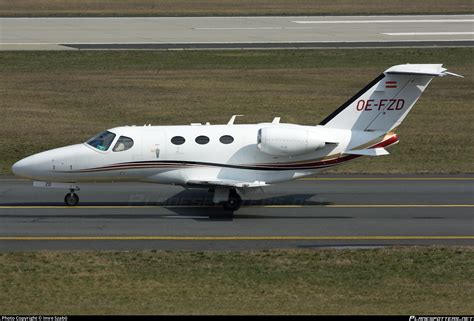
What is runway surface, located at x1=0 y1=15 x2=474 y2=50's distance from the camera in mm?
64188

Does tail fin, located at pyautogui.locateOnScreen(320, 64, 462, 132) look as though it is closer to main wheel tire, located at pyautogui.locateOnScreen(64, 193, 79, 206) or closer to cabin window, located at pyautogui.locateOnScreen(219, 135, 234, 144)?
cabin window, located at pyautogui.locateOnScreen(219, 135, 234, 144)

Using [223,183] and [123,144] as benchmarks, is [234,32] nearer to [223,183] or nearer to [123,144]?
[123,144]

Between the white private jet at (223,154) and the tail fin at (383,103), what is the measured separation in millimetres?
→ 31

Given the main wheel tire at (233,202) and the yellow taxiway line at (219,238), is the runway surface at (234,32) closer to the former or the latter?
the main wheel tire at (233,202)

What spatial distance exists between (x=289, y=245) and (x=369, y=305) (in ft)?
18.0

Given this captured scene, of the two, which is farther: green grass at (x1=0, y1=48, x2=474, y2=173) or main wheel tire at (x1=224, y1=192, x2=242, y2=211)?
green grass at (x1=0, y1=48, x2=474, y2=173)

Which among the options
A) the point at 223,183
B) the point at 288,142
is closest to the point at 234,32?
the point at 288,142

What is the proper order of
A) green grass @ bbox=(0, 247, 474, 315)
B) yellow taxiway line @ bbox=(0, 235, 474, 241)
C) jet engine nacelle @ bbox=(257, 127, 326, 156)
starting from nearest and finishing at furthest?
green grass @ bbox=(0, 247, 474, 315) < yellow taxiway line @ bbox=(0, 235, 474, 241) < jet engine nacelle @ bbox=(257, 127, 326, 156)

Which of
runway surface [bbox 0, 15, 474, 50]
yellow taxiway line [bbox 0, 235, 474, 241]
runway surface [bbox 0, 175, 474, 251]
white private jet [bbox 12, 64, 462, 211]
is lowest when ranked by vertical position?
yellow taxiway line [bbox 0, 235, 474, 241]

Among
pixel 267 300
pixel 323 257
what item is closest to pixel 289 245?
pixel 323 257

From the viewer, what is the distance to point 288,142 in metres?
28.3

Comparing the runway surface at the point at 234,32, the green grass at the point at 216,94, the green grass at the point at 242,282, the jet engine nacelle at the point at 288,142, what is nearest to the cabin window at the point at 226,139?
the jet engine nacelle at the point at 288,142

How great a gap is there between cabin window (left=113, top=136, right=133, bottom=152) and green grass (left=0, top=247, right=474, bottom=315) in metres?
5.64

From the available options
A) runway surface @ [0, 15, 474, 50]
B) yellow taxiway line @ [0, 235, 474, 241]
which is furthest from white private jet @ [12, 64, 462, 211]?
runway surface @ [0, 15, 474, 50]
